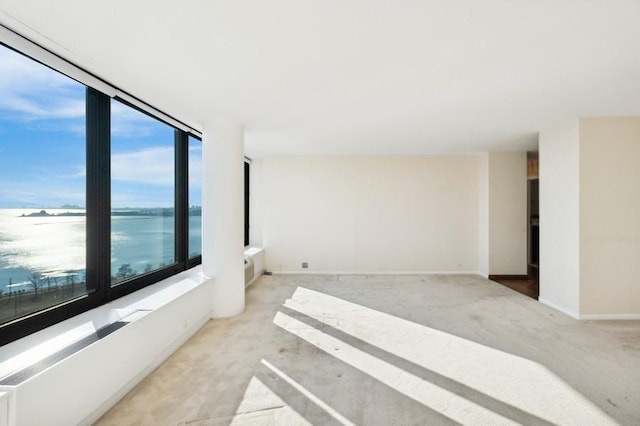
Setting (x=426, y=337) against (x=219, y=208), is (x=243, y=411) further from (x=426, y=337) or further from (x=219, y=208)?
(x=219, y=208)

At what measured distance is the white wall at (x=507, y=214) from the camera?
19.3 feet

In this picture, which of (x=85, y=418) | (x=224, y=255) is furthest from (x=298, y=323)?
(x=85, y=418)

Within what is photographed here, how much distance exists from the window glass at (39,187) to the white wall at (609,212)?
5362 mm

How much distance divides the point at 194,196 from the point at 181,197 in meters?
0.30

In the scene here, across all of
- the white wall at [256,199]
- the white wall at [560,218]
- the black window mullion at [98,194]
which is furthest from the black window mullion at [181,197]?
the white wall at [560,218]

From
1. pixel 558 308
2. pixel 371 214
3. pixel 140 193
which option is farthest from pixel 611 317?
pixel 140 193

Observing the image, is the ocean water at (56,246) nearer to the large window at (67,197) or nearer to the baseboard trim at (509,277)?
the large window at (67,197)

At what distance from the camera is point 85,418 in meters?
1.88

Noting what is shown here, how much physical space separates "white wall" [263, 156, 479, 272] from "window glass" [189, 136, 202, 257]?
1.95m

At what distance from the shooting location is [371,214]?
6383 millimetres

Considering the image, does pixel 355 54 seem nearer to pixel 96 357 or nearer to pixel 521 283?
pixel 96 357

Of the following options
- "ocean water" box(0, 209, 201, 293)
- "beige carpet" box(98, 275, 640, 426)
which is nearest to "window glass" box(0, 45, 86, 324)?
"ocean water" box(0, 209, 201, 293)

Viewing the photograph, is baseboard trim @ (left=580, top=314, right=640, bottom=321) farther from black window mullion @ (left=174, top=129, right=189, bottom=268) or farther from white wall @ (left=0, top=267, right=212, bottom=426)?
black window mullion @ (left=174, top=129, right=189, bottom=268)

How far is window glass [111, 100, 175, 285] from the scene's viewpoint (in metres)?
2.96
